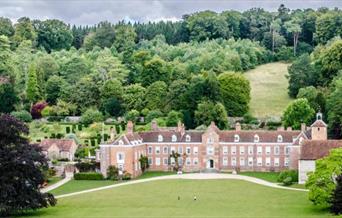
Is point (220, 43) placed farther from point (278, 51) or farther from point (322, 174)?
point (322, 174)

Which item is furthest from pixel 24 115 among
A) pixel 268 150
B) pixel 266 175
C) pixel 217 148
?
pixel 266 175

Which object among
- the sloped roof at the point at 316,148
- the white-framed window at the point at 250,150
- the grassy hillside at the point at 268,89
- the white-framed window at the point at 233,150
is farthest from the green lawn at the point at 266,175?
the grassy hillside at the point at 268,89

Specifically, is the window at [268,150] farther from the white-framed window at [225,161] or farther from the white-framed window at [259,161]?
the white-framed window at [225,161]

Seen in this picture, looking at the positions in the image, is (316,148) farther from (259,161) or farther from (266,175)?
(259,161)

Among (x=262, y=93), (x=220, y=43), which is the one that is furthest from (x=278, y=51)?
(x=262, y=93)

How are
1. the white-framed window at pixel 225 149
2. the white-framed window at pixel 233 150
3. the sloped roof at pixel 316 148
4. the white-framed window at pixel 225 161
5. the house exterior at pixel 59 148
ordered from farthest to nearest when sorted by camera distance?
1. the house exterior at pixel 59 148
2. the white-framed window at pixel 225 161
3. the white-framed window at pixel 225 149
4. the white-framed window at pixel 233 150
5. the sloped roof at pixel 316 148

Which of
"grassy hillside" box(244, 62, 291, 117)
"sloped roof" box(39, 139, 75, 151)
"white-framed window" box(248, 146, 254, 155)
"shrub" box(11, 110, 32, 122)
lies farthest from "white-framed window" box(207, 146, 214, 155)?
"shrub" box(11, 110, 32, 122)
